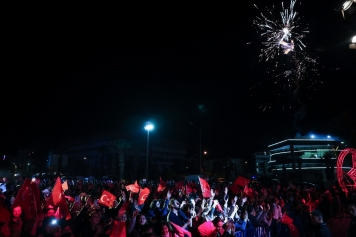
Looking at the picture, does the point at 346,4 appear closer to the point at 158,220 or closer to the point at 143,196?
the point at 158,220

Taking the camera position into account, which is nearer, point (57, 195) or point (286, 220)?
point (57, 195)

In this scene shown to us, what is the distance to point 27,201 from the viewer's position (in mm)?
8438

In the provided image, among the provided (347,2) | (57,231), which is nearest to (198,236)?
(57,231)

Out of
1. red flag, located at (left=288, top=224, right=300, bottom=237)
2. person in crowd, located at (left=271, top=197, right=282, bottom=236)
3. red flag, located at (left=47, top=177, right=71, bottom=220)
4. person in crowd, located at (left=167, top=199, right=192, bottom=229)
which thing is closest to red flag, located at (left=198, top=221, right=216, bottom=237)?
person in crowd, located at (left=167, top=199, right=192, bottom=229)

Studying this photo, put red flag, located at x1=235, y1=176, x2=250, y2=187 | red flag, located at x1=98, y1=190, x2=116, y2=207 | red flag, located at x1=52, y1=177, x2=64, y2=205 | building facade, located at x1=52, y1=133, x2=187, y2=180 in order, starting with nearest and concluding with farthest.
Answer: red flag, located at x1=52, y1=177, x2=64, y2=205 < red flag, located at x1=98, y1=190, x2=116, y2=207 < red flag, located at x1=235, y1=176, x2=250, y2=187 < building facade, located at x1=52, y1=133, x2=187, y2=180

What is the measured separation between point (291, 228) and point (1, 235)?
29.6 feet

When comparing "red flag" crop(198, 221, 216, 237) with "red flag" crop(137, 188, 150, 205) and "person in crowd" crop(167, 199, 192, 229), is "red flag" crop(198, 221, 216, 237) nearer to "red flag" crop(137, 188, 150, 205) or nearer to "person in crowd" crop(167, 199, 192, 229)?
"person in crowd" crop(167, 199, 192, 229)

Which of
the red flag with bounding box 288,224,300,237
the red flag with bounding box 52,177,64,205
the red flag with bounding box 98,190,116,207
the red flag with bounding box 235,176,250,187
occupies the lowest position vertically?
the red flag with bounding box 288,224,300,237

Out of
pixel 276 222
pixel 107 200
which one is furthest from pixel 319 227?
pixel 107 200

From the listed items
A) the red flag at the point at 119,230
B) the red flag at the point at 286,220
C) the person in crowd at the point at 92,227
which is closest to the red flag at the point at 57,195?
the person in crowd at the point at 92,227

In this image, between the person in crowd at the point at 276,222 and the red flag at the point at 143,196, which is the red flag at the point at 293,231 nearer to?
the person in crowd at the point at 276,222

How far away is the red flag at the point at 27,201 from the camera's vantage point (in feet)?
27.2

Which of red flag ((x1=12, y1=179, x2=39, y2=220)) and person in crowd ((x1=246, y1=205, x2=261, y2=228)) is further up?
red flag ((x1=12, y1=179, x2=39, y2=220))

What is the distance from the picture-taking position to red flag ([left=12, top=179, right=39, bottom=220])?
8305mm
